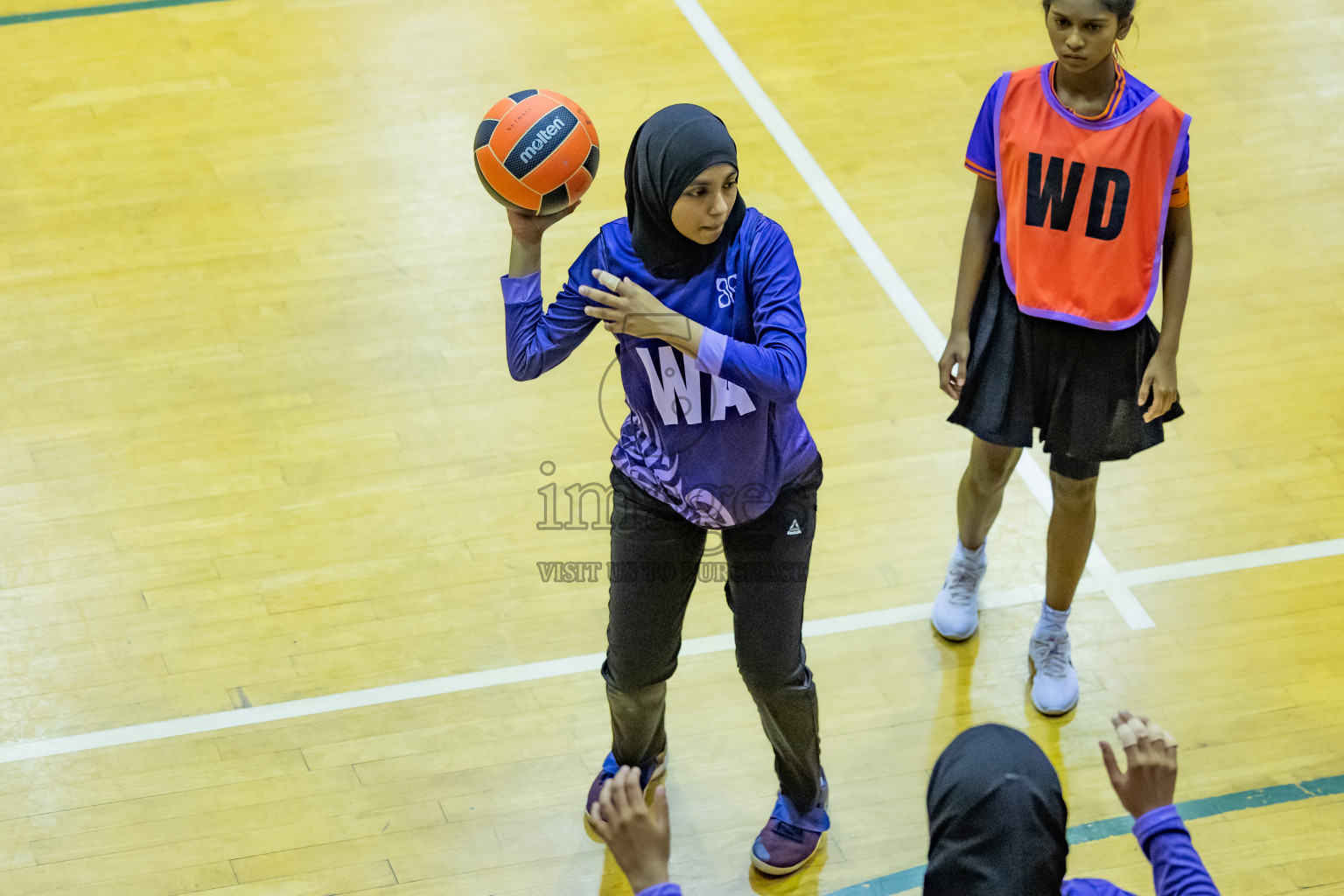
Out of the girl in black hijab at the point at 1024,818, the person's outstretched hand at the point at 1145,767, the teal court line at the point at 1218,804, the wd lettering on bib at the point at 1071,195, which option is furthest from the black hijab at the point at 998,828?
the wd lettering on bib at the point at 1071,195

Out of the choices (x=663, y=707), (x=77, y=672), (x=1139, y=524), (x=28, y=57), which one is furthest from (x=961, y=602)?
(x=28, y=57)

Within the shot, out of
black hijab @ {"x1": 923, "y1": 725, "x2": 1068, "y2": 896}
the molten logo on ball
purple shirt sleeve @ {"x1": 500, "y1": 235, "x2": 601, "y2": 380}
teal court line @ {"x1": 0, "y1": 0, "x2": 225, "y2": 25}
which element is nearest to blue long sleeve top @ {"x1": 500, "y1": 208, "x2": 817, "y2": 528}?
purple shirt sleeve @ {"x1": 500, "y1": 235, "x2": 601, "y2": 380}

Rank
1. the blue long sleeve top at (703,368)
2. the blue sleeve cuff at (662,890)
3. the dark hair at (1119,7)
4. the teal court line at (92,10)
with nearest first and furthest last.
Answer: the blue sleeve cuff at (662,890), the blue long sleeve top at (703,368), the dark hair at (1119,7), the teal court line at (92,10)

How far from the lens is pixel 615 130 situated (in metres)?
6.11

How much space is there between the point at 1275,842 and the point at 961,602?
3.43 feet

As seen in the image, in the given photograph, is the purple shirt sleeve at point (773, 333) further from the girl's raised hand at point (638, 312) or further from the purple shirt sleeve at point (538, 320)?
the purple shirt sleeve at point (538, 320)

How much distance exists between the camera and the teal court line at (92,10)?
691 cm

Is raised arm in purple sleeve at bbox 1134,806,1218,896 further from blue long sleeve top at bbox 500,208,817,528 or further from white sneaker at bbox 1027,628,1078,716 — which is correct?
white sneaker at bbox 1027,628,1078,716

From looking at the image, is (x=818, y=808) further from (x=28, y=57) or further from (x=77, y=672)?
(x=28, y=57)

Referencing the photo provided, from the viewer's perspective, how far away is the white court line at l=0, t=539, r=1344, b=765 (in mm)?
3738

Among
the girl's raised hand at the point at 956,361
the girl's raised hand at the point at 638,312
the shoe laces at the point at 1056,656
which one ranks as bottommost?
the shoe laces at the point at 1056,656

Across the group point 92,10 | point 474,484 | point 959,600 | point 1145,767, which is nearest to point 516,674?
point 474,484

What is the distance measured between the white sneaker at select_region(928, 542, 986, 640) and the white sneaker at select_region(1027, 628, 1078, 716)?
0.22m

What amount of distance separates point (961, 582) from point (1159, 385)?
0.95 m
